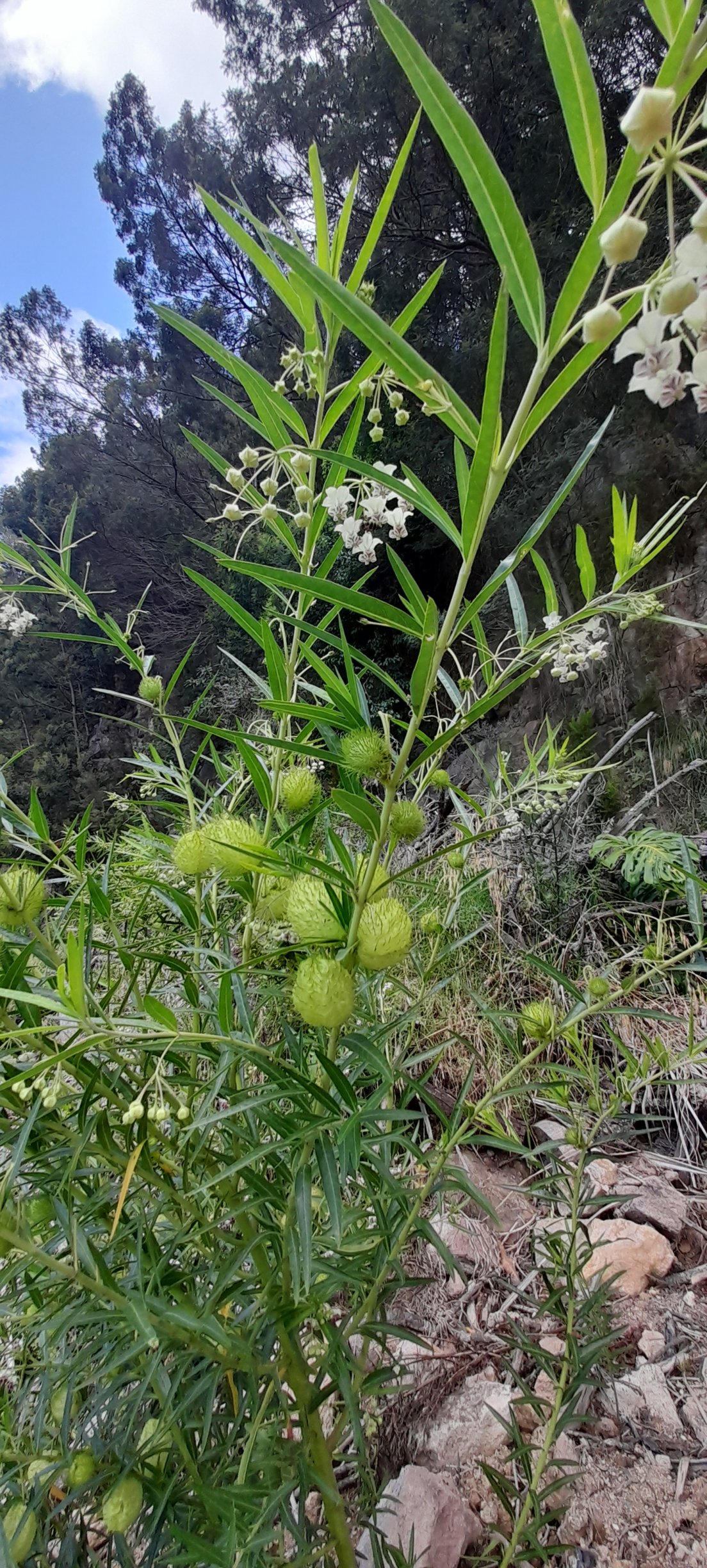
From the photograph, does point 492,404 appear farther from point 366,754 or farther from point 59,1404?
point 59,1404

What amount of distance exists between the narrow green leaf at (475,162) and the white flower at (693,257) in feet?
0.15

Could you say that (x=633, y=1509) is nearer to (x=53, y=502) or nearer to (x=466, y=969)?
(x=466, y=969)

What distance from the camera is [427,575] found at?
5457 millimetres

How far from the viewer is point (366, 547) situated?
0.46 metres

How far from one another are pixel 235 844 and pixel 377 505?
24cm

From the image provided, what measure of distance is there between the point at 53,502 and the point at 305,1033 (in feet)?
25.5

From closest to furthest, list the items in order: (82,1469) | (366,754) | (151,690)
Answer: (366,754)
(82,1469)
(151,690)

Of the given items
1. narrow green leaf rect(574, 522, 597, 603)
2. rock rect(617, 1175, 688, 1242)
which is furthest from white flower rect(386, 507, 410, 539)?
rock rect(617, 1175, 688, 1242)

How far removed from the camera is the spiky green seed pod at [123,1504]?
402mm

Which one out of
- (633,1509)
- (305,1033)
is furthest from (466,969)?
(305,1033)

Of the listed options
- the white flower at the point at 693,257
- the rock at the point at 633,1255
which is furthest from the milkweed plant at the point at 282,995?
the rock at the point at 633,1255

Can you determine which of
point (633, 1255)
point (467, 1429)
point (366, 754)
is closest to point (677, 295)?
point (366, 754)

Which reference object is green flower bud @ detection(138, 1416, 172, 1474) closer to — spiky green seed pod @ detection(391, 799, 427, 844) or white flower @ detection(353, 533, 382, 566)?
spiky green seed pod @ detection(391, 799, 427, 844)

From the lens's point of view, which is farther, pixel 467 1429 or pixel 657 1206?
pixel 657 1206
